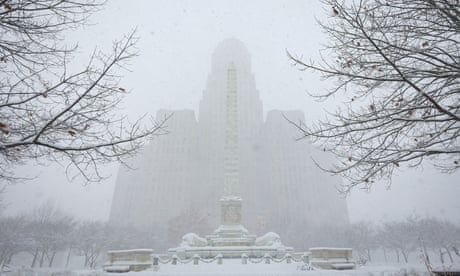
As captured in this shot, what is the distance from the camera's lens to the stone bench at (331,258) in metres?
14.7

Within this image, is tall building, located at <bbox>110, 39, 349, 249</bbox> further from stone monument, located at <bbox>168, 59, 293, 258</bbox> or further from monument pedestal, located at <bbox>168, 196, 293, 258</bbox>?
monument pedestal, located at <bbox>168, 196, 293, 258</bbox>

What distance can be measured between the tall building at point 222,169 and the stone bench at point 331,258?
71.2 meters

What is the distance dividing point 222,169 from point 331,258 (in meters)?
79.4

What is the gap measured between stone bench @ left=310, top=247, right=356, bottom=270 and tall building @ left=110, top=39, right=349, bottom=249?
234 ft

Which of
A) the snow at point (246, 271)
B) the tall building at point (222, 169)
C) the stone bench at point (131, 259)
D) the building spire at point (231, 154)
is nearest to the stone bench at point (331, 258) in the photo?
the snow at point (246, 271)

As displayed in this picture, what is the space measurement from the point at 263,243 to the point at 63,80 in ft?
66.9

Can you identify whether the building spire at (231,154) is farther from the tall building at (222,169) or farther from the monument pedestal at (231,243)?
the tall building at (222,169)

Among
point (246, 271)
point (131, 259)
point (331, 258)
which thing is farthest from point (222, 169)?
point (246, 271)

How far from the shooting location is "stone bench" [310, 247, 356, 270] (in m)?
14.7

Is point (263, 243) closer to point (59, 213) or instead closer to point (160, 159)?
point (59, 213)

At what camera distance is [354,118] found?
511cm

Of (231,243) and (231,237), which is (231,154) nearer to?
(231,237)

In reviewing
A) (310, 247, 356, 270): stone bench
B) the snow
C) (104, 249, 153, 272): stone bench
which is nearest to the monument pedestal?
the snow

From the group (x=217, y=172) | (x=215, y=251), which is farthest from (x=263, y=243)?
(x=217, y=172)
